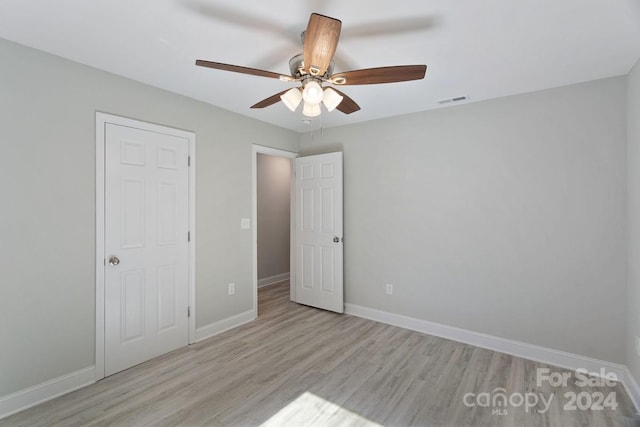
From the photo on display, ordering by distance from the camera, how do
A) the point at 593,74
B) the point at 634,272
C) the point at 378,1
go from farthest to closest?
the point at 593,74 → the point at 634,272 → the point at 378,1

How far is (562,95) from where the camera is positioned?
270 centimetres

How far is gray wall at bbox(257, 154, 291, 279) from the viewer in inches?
219

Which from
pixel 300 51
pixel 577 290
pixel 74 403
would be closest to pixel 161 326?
pixel 74 403

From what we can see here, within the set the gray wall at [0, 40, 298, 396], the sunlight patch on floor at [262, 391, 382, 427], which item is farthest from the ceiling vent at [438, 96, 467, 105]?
the sunlight patch on floor at [262, 391, 382, 427]

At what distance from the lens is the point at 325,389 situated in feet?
7.76

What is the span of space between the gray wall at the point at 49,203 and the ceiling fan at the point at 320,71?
3.84ft

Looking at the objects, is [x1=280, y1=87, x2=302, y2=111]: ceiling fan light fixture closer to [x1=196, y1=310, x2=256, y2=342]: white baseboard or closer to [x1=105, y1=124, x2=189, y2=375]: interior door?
[x1=105, y1=124, x2=189, y2=375]: interior door

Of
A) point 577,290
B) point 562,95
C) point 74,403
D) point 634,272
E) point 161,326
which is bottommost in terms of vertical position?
point 74,403

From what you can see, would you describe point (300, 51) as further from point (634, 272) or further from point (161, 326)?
point (634, 272)

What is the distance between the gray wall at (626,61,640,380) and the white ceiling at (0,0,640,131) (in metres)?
0.26

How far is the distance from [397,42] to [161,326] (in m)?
3.14

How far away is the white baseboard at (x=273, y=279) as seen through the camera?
5457mm

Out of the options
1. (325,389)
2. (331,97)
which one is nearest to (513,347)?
(325,389)

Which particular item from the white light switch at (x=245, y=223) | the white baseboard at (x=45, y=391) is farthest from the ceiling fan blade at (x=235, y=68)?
the white baseboard at (x=45, y=391)
